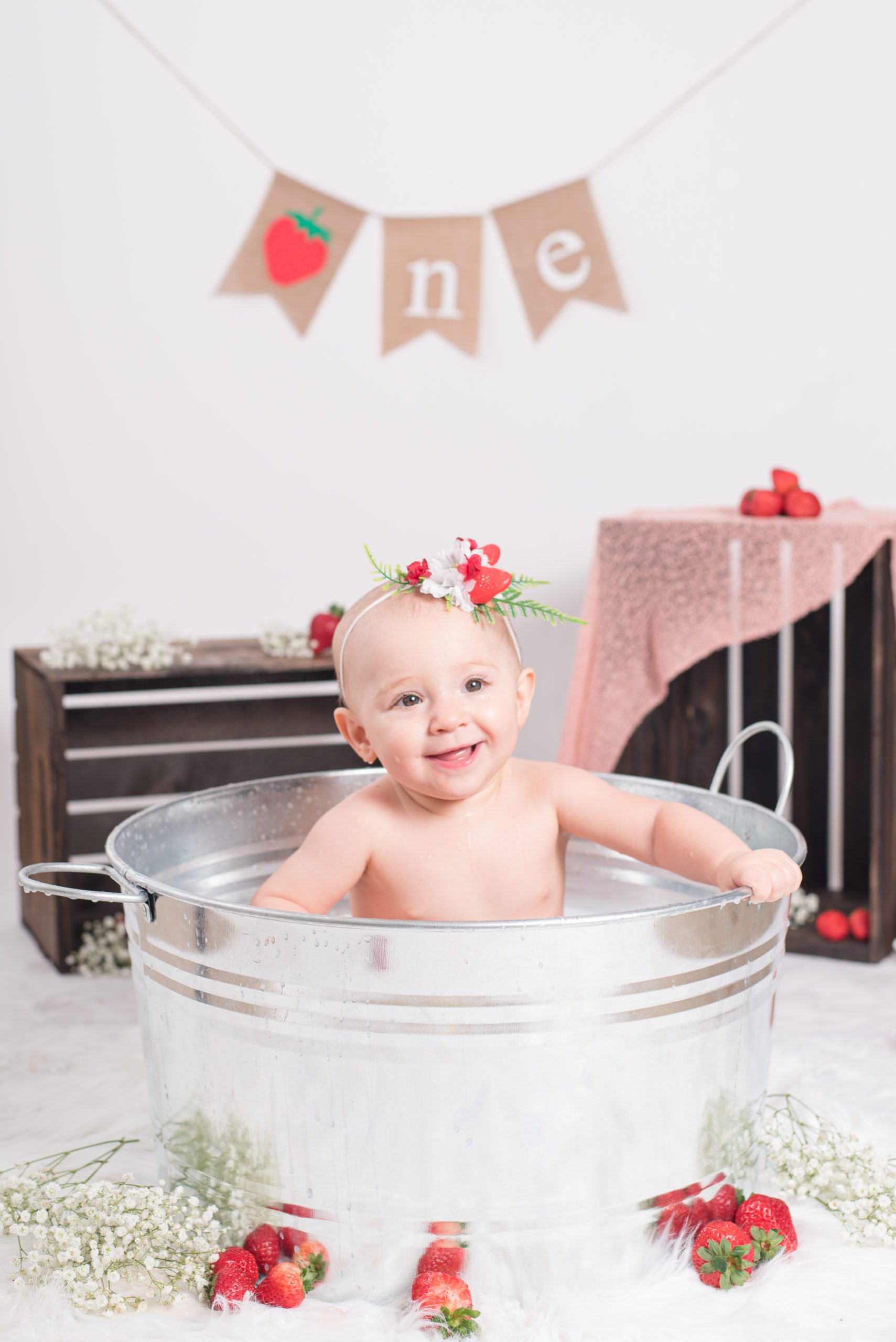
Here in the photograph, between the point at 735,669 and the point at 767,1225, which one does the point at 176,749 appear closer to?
the point at 735,669

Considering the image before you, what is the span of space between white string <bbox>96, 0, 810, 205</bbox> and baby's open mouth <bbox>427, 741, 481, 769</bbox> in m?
1.91

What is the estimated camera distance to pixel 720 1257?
1.10 metres

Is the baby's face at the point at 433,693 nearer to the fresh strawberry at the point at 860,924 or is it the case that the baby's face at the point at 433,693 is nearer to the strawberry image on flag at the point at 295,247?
the fresh strawberry at the point at 860,924

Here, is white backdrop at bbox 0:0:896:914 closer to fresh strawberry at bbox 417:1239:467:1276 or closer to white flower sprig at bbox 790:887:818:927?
white flower sprig at bbox 790:887:818:927

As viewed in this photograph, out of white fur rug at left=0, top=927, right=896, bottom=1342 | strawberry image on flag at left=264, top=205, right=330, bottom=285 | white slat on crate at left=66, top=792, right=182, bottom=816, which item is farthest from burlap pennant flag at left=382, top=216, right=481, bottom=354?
white fur rug at left=0, top=927, right=896, bottom=1342

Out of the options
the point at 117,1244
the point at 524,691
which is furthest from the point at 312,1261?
the point at 524,691

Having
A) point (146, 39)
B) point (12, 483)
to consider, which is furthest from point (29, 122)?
point (12, 483)

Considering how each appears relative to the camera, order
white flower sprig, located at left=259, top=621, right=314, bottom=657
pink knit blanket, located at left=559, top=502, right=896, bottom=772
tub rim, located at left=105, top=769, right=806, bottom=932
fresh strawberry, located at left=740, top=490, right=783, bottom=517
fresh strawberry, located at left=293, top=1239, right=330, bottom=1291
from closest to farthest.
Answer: tub rim, located at left=105, top=769, right=806, bottom=932, fresh strawberry, located at left=293, top=1239, right=330, bottom=1291, pink knit blanket, located at left=559, top=502, right=896, bottom=772, fresh strawberry, located at left=740, top=490, right=783, bottom=517, white flower sprig, located at left=259, top=621, right=314, bottom=657

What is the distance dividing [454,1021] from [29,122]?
2.32 m

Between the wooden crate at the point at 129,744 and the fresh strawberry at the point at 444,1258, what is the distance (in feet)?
3.85

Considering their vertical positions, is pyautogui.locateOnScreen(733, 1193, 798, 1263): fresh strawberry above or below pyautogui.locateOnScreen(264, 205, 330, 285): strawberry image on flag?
below

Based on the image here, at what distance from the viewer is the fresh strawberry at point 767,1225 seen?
3.69 ft

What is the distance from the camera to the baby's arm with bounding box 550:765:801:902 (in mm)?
1081

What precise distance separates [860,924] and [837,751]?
34 centimetres
